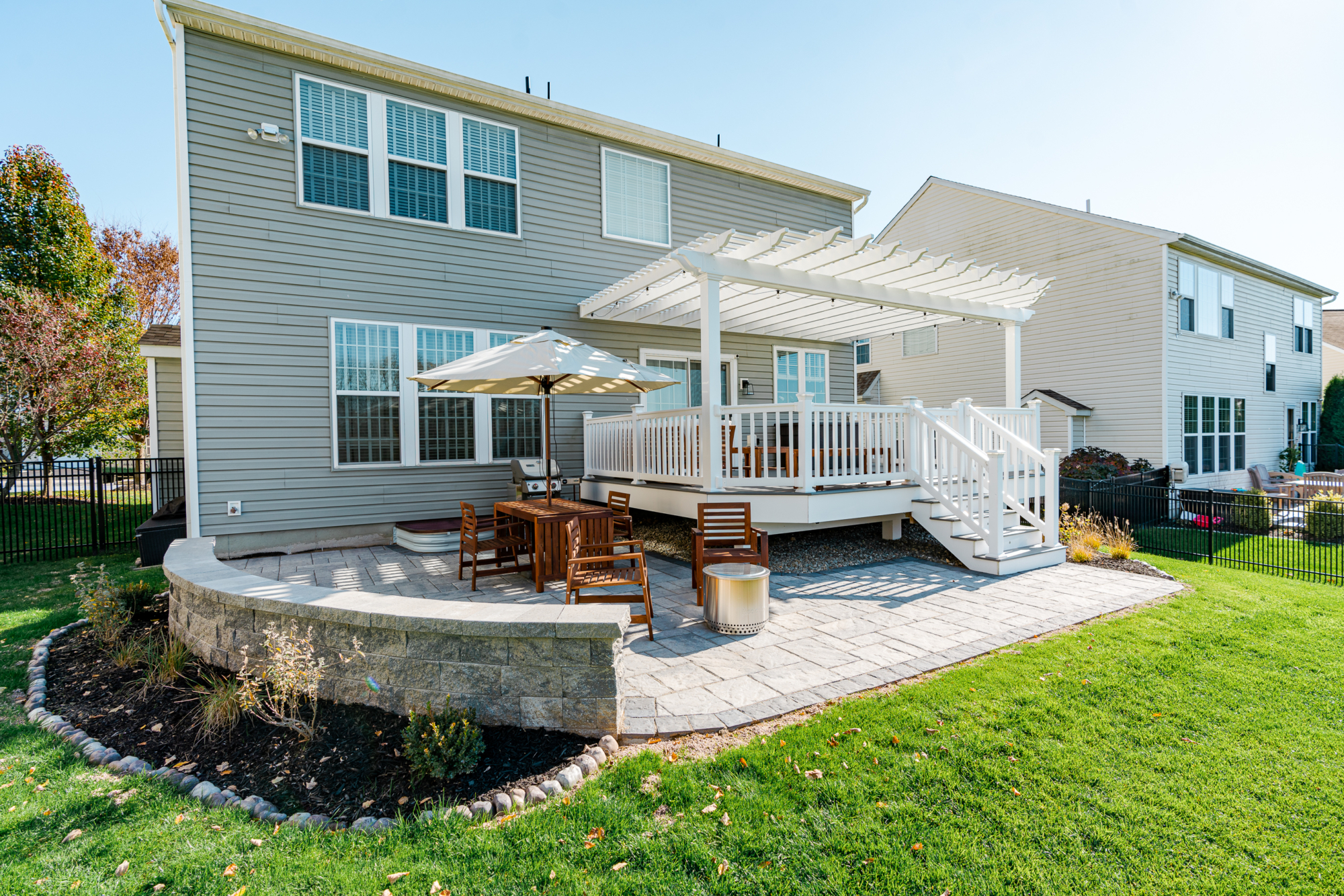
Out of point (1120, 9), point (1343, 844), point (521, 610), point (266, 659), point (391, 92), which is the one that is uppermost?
point (1120, 9)

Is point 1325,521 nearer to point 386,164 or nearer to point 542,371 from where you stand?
point 542,371

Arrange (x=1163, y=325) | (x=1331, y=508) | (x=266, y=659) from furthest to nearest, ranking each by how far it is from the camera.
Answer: (x=1163, y=325), (x=1331, y=508), (x=266, y=659)

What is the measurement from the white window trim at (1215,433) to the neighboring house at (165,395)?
19.4 meters

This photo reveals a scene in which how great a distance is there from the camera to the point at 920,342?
58.4ft

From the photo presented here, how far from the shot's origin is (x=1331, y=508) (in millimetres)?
9789

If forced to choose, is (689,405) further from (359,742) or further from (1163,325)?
(1163,325)

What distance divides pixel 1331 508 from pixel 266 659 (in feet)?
47.6

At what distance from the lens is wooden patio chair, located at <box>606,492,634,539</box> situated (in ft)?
21.1

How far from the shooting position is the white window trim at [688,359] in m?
10.0

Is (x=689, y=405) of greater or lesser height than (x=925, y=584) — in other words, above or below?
above

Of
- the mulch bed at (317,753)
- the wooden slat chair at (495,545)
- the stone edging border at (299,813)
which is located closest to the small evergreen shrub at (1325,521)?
the wooden slat chair at (495,545)

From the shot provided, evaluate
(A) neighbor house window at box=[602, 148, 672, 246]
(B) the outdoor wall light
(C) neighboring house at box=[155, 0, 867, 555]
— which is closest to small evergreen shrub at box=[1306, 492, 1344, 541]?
(C) neighboring house at box=[155, 0, 867, 555]

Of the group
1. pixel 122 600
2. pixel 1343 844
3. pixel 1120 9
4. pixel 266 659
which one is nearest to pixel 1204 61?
pixel 1120 9

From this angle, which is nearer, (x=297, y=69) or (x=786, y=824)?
(x=786, y=824)
